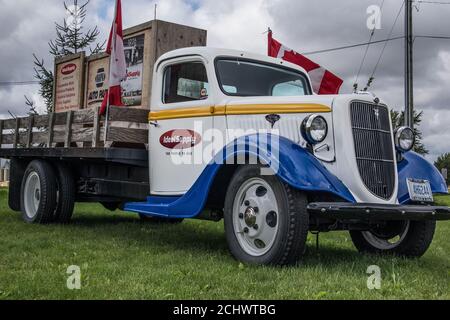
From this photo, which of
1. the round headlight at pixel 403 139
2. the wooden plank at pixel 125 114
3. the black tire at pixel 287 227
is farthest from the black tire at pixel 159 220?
the round headlight at pixel 403 139

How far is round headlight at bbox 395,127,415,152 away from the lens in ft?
18.5

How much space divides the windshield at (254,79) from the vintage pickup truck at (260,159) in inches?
0.6

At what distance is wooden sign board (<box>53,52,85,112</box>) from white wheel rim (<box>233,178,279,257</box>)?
5.22 m

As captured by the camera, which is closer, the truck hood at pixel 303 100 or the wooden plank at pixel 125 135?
the truck hood at pixel 303 100

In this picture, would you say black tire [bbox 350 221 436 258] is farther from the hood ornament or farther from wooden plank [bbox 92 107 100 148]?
wooden plank [bbox 92 107 100 148]

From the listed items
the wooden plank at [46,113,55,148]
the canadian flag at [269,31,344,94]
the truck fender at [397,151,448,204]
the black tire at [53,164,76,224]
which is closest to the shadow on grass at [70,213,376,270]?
the black tire at [53,164,76,224]

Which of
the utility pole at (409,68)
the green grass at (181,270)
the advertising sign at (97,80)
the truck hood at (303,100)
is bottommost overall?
the green grass at (181,270)

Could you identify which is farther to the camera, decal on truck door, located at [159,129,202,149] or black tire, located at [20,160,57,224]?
black tire, located at [20,160,57,224]

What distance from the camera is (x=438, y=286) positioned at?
4438 millimetres

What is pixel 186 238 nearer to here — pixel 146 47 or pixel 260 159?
pixel 260 159

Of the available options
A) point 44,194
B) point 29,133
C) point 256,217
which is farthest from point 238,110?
point 29,133

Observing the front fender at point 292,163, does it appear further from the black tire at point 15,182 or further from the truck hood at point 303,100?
the black tire at point 15,182

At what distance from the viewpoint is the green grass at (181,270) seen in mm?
3959

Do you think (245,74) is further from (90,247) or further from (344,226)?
(90,247)
